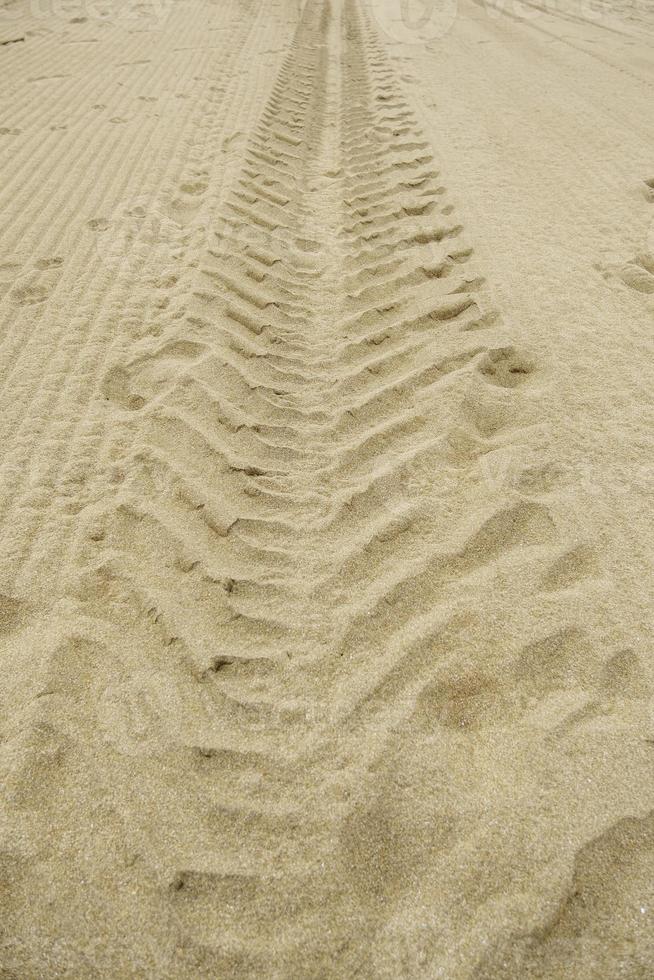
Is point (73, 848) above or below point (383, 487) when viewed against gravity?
below

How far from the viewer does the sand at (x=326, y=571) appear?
1338 millimetres

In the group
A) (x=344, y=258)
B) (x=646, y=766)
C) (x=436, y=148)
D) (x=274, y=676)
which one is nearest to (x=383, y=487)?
(x=274, y=676)

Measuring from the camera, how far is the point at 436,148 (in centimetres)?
445

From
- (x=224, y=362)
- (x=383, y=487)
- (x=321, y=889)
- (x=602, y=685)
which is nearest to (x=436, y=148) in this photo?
(x=224, y=362)

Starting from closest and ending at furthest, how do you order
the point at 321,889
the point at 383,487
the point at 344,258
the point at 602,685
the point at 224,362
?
the point at 321,889 < the point at 602,685 < the point at 383,487 < the point at 224,362 < the point at 344,258

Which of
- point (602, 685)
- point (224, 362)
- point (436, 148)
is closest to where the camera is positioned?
point (602, 685)

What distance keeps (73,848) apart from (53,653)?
0.52 meters

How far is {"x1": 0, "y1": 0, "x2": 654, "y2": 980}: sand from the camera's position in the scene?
1338mm

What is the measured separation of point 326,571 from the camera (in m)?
1.96

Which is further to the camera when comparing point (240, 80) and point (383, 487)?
point (240, 80)

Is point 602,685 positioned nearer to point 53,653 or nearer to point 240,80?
point 53,653

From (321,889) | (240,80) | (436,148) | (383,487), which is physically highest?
(240,80)

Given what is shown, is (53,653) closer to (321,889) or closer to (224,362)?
(321,889)

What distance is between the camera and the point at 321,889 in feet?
4.47
